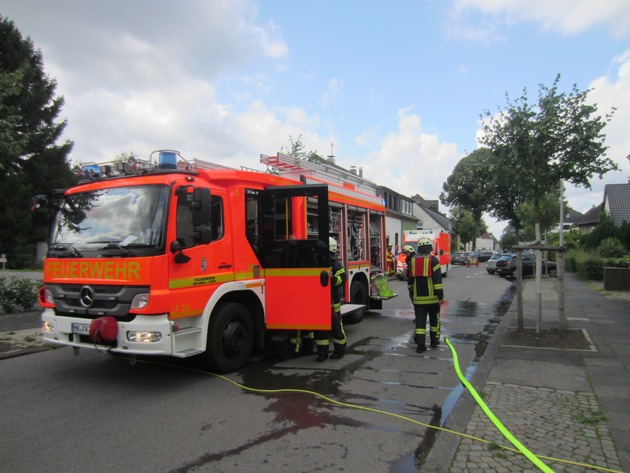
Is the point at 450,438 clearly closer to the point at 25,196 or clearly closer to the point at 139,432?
the point at 139,432

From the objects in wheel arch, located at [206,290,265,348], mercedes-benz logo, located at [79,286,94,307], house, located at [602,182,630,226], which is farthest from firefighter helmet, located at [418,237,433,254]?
house, located at [602,182,630,226]

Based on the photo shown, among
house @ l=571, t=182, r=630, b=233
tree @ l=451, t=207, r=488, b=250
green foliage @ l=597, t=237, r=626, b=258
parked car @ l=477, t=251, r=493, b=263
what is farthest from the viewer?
tree @ l=451, t=207, r=488, b=250

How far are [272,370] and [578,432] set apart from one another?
3.64 m

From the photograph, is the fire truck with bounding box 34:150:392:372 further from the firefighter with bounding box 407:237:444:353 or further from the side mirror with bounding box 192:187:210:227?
the firefighter with bounding box 407:237:444:353

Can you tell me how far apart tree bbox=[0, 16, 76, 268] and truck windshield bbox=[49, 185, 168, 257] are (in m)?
22.1

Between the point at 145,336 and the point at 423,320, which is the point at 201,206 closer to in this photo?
the point at 145,336

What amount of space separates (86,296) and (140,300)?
2.63ft

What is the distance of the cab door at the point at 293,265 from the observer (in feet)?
20.5

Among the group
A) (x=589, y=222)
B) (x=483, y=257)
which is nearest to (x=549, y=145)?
(x=589, y=222)

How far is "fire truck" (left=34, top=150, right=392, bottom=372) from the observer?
4.91m

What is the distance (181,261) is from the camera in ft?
16.6

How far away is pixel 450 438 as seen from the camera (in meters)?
3.85

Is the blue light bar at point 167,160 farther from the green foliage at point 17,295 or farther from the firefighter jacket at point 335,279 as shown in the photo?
the green foliage at point 17,295

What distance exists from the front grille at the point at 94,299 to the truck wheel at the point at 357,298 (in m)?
5.20
